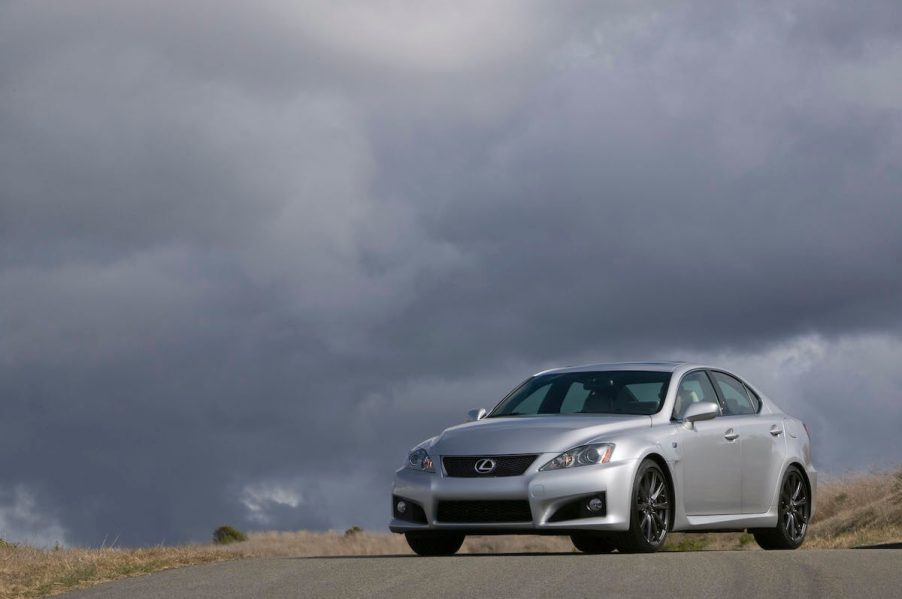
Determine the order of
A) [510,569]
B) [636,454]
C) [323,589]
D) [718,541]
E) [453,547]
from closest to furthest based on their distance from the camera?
[323,589], [510,569], [636,454], [453,547], [718,541]

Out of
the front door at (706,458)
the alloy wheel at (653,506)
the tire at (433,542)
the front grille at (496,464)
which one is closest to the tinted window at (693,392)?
the front door at (706,458)

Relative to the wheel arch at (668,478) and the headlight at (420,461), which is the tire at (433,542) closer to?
the headlight at (420,461)

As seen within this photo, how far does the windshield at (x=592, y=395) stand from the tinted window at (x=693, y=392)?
19 cm

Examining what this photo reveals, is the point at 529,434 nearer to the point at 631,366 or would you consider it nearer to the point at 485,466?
the point at 485,466

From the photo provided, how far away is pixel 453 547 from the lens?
41.9 ft

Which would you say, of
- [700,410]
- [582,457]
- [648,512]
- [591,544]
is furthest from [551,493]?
[591,544]

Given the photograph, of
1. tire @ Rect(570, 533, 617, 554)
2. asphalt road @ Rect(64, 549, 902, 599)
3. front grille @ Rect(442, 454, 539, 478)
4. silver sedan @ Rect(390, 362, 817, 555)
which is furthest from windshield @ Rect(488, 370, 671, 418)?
asphalt road @ Rect(64, 549, 902, 599)

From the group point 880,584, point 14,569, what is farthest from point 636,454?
point 14,569

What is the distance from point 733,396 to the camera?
14.2 metres

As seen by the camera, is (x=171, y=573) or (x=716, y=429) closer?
(x=171, y=573)

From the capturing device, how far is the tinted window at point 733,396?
14.0 meters

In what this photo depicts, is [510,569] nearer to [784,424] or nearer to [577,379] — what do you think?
[577,379]

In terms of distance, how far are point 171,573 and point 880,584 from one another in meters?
5.32

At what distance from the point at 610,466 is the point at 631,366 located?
1939 mm
